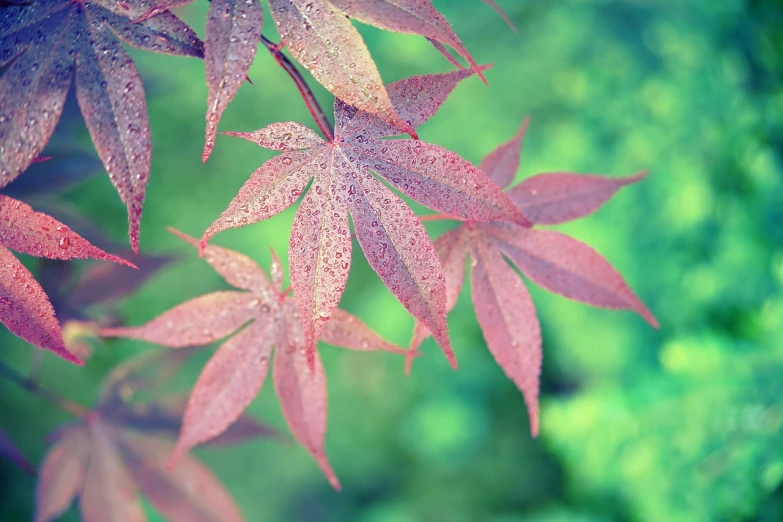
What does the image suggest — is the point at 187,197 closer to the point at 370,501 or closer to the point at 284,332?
the point at 370,501

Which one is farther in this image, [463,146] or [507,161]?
[463,146]

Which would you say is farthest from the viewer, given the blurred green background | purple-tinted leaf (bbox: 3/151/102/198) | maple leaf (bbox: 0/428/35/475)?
the blurred green background

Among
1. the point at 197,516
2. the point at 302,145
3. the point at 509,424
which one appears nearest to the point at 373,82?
the point at 302,145

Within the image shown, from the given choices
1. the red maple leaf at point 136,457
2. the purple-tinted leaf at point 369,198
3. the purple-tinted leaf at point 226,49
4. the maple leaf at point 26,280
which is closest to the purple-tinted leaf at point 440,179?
the purple-tinted leaf at point 369,198

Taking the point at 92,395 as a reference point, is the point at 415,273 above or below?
above

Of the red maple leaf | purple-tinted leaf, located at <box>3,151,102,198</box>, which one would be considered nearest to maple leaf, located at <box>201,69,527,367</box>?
the red maple leaf

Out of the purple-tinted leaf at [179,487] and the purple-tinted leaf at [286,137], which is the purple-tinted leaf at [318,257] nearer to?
the purple-tinted leaf at [286,137]

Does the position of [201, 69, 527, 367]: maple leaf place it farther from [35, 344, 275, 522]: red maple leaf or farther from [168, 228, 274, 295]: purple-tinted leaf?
[35, 344, 275, 522]: red maple leaf
